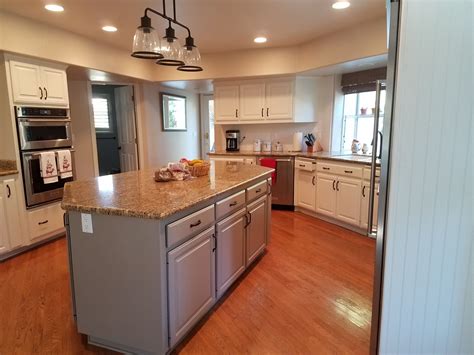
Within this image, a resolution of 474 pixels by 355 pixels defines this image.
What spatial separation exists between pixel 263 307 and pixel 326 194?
227 cm

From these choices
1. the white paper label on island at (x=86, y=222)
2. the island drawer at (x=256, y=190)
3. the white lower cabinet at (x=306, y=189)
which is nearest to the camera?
the white paper label on island at (x=86, y=222)

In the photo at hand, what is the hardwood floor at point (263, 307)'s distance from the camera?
1861mm

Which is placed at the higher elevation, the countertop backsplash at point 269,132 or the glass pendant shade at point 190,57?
the glass pendant shade at point 190,57

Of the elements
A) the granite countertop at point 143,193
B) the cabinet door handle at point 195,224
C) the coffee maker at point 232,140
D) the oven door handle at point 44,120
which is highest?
the oven door handle at point 44,120

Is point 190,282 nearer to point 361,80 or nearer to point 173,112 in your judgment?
point 361,80

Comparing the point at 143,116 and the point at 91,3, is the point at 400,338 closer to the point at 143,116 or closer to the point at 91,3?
the point at 91,3

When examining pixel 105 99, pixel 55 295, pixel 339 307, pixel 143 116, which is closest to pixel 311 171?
pixel 339 307

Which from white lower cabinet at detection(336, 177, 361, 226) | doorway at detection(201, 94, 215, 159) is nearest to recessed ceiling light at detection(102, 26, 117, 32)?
white lower cabinet at detection(336, 177, 361, 226)

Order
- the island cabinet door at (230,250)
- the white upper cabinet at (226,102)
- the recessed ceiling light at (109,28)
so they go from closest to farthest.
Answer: the island cabinet door at (230,250), the recessed ceiling light at (109,28), the white upper cabinet at (226,102)

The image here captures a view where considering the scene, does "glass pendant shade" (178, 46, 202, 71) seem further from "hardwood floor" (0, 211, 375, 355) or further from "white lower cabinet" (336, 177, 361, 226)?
"white lower cabinet" (336, 177, 361, 226)

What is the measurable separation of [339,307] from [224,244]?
961 millimetres

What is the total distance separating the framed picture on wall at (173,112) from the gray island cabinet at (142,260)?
3836 mm

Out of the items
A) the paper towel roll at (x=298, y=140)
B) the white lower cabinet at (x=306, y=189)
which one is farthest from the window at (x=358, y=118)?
the white lower cabinet at (x=306, y=189)

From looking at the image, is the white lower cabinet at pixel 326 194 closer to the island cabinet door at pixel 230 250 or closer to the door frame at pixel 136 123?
the island cabinet door at pixel 230 250
